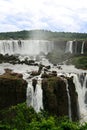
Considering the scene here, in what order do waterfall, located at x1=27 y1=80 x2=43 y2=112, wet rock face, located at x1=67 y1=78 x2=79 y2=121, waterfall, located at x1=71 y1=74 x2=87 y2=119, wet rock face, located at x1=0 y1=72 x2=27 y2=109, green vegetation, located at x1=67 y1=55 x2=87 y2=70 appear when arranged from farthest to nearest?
green vegetation, located at x1=67 y1=55 x2=87 y2=70 → waterfall, located at x1=71 y1=74 x2=87 y2=119 → wet rock face, located at x1=67 y1=78 x2=79 y2=121 → wet rock face, located at x1=0 y1=72 x2=27 y2=109 → waterfall, located at x1=27 y1=80 x2=43 y2=112

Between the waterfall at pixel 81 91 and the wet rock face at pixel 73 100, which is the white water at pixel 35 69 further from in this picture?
the wet rock face at pixel 73 100

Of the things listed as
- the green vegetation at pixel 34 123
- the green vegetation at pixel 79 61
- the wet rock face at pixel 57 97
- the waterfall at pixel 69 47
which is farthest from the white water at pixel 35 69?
the green vegetation at pixel 34 123

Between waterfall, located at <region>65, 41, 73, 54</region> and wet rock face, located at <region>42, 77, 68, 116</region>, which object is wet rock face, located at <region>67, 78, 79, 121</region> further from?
waterfall, located at <region>65, 41, 73, 54</region>

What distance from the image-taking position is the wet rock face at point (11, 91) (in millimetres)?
44875

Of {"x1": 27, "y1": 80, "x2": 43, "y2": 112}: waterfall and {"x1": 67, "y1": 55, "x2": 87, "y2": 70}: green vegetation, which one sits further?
{"x1": 67, "y1": 55, "x2": 87, "y2": 70}: green vegetation

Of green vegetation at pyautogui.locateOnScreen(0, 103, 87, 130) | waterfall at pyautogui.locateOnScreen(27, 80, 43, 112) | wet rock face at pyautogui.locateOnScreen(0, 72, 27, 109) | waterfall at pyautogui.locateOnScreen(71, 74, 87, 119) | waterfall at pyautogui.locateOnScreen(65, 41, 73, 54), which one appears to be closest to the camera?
green vegetation at pyautogui.locateOnScreen(0, 103, 87, 130)

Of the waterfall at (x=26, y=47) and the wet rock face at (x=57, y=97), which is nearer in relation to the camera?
the wet rock face at (x=57, y=97)

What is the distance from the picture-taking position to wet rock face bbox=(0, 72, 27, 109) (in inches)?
1767

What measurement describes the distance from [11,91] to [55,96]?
495 centimetres

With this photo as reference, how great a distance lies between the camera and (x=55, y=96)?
4516cm

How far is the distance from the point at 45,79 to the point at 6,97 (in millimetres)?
5044

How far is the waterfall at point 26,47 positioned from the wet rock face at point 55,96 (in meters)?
36.4

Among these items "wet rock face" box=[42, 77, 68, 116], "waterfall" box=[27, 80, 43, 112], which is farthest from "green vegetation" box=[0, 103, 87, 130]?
"waterfall" box=[27, 80, 43, 112]

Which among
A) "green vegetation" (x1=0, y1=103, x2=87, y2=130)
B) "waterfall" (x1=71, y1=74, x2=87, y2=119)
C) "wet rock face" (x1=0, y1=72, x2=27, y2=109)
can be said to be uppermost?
"green vegetation" (x1=0, y1=103, x2=87, y2=130)
